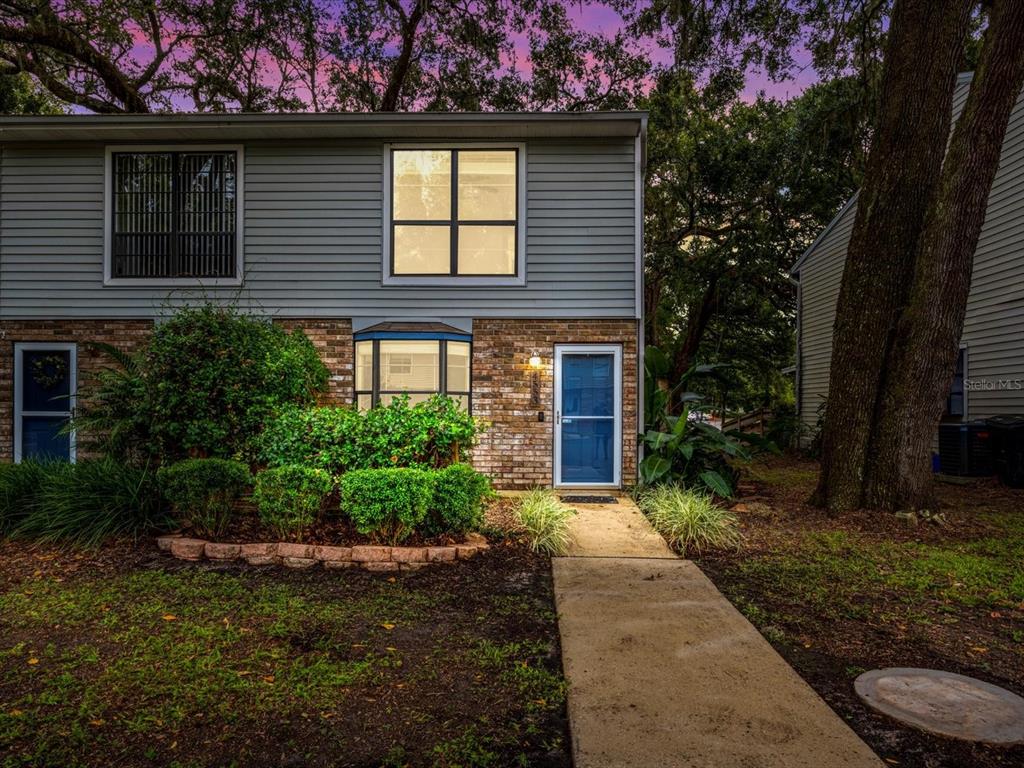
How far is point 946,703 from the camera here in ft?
8.63

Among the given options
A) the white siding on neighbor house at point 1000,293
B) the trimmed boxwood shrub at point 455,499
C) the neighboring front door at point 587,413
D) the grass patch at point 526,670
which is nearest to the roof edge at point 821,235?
the white siding on neighbor house at point 1000,293

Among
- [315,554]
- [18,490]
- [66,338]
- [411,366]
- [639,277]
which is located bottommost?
[315,554]

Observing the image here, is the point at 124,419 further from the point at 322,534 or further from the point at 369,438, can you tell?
the point at 369,438

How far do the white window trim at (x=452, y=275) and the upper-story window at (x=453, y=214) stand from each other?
6 cm

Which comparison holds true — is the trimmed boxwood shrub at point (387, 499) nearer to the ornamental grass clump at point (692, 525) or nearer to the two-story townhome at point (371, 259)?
the ornamental grass clump at point (692, 525)

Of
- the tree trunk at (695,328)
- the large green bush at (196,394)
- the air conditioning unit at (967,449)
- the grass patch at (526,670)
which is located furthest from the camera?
the tree trunk at (695,328)

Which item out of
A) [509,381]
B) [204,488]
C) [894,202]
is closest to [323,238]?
[509,381]

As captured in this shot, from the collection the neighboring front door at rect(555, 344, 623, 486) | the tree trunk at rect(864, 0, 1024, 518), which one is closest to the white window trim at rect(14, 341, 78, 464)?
the neighboring front door at rect(555, 344, 623, 486)

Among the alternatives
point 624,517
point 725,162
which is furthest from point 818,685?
point 725,162

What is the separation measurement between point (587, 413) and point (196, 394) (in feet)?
15.8

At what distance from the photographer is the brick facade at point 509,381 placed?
802 cm

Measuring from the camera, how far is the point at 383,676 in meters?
2.87

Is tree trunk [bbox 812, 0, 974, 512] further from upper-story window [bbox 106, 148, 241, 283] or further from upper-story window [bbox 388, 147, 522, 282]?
upper-story window [bbox 106, 148, 241, 283]

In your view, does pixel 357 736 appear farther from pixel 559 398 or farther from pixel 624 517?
pixel 559 398
